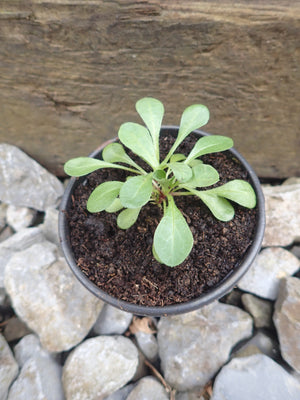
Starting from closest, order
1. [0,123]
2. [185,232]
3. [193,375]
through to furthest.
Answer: [185,232] < [193,375] < [0,123]

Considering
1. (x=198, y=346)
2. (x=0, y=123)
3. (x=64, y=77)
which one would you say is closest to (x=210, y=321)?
(x=198, y=346)

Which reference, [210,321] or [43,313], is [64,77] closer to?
[43,313]

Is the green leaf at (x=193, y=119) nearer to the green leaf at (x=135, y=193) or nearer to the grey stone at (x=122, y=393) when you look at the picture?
the green leaf at (x=135, y=193)

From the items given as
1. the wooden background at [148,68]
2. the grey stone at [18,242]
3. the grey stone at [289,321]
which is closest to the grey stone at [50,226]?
the grey stone at [18,242]

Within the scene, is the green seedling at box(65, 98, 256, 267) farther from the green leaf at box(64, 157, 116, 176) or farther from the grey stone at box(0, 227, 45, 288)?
the grey stone at box(0, 227, 45, 288)

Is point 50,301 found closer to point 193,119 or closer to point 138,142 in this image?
point 138,142

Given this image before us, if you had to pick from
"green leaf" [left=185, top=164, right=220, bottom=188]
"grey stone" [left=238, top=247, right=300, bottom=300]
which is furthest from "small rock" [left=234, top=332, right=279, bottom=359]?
"green leaf" [left=185, top=164, right=220, bottom=188]
